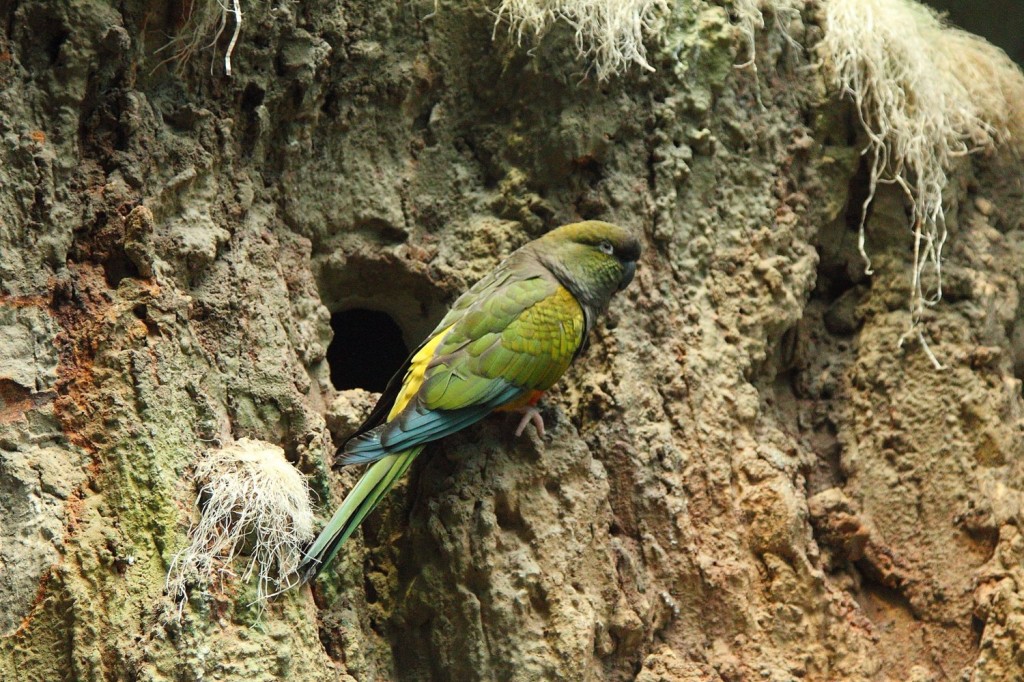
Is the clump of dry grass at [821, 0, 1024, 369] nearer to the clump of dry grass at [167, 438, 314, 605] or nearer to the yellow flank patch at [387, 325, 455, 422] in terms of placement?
the yellow flank patch at [387, 325, 455, 422]

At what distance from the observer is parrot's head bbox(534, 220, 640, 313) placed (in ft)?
13.0

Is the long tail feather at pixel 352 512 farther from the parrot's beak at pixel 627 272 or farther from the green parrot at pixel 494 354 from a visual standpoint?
the parrot's beak at pixel 627 272

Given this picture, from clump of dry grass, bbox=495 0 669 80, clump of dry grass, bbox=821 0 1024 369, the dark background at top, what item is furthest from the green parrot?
the dark background at top

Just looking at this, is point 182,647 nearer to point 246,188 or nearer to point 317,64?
point 246,188

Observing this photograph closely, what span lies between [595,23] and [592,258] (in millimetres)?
1064

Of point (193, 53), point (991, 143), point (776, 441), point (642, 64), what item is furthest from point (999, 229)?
point (193, 53)

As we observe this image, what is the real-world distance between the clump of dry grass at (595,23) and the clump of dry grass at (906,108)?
1.06 meters

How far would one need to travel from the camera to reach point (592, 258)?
3.99 m

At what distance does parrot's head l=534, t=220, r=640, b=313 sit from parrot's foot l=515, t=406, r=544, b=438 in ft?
1.54

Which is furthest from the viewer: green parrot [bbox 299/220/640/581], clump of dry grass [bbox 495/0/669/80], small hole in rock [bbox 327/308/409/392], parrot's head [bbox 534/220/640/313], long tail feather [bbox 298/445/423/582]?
small hole in rock [bbox 327/308/409/392]

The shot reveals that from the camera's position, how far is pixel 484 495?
3732 millimetres

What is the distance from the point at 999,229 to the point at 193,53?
12.6 feet

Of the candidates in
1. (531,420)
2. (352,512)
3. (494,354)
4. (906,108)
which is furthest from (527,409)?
(906,108)

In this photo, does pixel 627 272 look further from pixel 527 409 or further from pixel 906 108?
pixel 906 108
